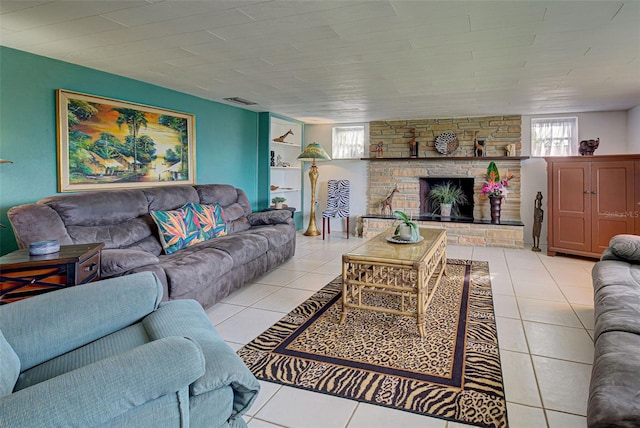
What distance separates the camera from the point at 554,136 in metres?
5.96

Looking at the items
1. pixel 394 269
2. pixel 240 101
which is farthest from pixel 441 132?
pixel 394 269

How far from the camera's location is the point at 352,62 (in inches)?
131

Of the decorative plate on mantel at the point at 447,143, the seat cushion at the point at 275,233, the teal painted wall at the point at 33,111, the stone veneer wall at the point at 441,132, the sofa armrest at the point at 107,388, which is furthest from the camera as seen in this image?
the decorative plate on mantel at the point at 447,143

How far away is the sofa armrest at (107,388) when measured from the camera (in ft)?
2.97

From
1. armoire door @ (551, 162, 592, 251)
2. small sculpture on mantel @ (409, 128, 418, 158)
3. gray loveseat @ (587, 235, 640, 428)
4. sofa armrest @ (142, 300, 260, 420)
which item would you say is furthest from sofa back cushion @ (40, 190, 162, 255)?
armoire door @ (551, 162, 592, 251)

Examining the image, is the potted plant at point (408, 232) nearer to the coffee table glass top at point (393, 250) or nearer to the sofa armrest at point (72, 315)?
the coffee table glass top at point (393, 250)

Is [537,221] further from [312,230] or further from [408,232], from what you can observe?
[312,230]

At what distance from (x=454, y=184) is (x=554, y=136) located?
5.52 ft

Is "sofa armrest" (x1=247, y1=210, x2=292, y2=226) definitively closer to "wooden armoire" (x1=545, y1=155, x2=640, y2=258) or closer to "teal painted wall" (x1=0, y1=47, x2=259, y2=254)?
"teal painted wall" (x1=0, y1=47, x2=259, y2=254)

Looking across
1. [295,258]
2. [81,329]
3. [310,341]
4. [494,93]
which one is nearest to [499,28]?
[494,93]

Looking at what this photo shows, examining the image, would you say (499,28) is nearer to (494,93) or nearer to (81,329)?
(494,93)

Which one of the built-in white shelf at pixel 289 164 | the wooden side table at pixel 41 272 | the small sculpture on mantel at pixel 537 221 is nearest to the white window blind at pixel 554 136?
the small sculpture on mantel at pixel 537 221

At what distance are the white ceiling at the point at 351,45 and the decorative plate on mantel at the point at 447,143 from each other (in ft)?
5.55

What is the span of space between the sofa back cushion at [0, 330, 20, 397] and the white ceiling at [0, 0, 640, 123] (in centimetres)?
197
